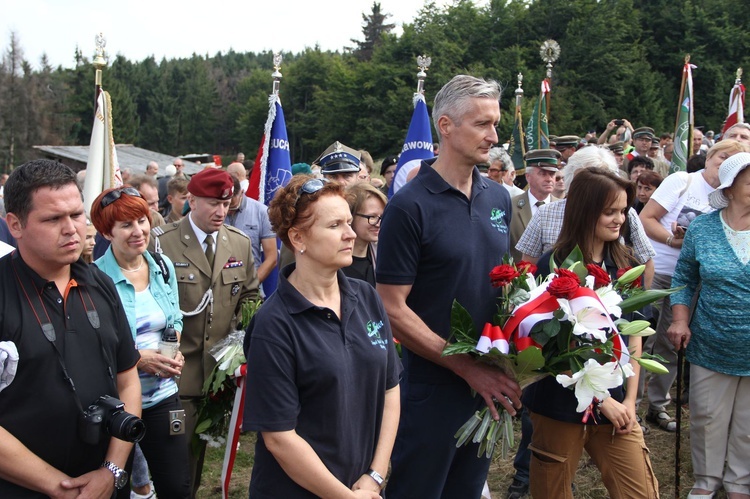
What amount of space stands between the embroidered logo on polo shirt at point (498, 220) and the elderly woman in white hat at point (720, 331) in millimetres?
1726

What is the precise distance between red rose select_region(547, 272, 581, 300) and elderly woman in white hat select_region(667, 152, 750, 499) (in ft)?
6.18

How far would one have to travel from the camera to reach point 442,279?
3.09 metres

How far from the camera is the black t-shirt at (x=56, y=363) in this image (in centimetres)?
249

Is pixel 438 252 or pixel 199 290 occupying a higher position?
pixel 438 252

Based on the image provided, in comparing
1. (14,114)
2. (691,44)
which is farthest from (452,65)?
(14,114)

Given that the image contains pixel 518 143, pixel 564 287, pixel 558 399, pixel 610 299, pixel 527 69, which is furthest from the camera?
pixel 527 69

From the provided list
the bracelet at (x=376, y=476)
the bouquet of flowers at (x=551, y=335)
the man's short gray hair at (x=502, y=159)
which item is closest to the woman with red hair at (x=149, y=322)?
the bracelet at (x=376, y=476)

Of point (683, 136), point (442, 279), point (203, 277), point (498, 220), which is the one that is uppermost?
point (683, 136)

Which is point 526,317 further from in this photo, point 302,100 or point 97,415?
point 302,100

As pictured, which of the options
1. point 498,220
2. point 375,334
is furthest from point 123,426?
point 498,220

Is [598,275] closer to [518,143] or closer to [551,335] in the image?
[551,335]

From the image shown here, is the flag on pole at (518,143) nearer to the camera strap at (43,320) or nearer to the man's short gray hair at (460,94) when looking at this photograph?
the man's short gray hair at (460,94)

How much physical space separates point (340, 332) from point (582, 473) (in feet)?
11.0

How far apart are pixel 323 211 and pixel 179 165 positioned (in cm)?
1292
